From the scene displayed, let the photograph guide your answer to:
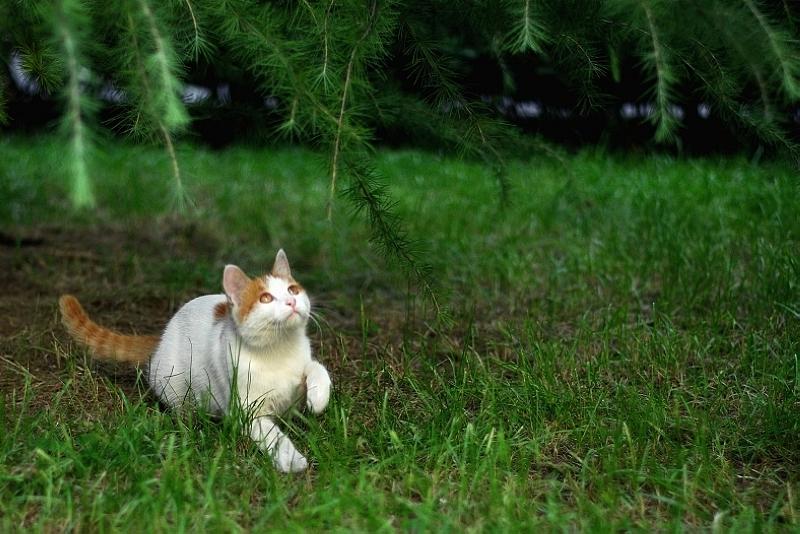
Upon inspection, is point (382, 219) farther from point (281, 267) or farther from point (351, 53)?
point (351, 53)

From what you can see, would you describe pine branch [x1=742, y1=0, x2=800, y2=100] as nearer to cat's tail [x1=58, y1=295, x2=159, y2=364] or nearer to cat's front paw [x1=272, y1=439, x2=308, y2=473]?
cat's front paw [x1=272, y1=439, x2=308, y2=473]

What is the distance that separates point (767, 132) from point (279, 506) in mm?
1415

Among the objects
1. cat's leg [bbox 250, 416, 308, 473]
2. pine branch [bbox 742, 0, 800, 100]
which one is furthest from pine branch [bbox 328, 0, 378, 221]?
pine branch [bbox 742, 0, 800, 100]

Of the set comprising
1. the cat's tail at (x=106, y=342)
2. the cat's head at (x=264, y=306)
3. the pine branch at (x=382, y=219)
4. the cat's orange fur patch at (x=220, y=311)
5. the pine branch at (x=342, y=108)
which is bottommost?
the cat's tail at (x=106, y=342)

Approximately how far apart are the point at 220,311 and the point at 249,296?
9.3 inches

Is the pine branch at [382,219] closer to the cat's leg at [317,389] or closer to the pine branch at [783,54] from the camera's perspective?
the cat's leg at [317,389]

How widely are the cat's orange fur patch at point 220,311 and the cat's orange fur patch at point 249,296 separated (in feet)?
0.60

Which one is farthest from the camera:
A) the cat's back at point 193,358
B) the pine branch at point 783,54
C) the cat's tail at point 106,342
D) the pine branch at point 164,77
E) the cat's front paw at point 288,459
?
the cat's tail at point 106,342

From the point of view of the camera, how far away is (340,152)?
5.73ft

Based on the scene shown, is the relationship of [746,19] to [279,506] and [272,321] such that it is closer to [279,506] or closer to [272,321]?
[272,321]

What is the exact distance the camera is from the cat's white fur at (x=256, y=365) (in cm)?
199

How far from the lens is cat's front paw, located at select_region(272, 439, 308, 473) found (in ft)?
5.99

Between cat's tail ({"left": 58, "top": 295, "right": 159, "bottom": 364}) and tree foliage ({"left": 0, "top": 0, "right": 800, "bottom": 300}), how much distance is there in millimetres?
649

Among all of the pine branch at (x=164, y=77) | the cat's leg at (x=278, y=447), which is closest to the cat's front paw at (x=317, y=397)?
the cat's leg at (x=278, y=447)
